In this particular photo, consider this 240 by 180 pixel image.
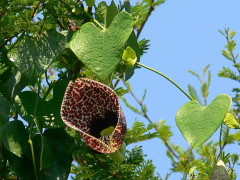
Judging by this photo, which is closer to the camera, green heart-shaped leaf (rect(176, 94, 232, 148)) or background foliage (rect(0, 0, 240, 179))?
green heart-shaped leaf (rect(176, 94, 232, 148))

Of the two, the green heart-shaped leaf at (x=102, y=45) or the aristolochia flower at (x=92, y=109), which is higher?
the green heart-shaped leaf at (x=102, y=45)

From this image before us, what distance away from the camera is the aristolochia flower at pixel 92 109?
3.19ft

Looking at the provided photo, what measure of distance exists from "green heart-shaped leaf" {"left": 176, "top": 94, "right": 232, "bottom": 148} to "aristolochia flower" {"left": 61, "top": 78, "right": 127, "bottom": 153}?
0.09 m

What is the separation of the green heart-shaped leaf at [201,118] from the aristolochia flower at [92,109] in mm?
91

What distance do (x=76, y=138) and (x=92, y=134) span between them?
21 centimetres

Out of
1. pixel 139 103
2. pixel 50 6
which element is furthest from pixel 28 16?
pixel 139 103

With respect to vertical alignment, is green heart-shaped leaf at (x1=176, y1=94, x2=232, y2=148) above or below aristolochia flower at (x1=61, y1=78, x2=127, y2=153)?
above

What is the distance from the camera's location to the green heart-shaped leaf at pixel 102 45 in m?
0.91

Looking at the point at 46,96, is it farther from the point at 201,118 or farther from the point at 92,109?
the point at 201,118

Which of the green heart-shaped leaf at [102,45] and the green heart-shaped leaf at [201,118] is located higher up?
the green heart-shaped leaf at [102,45]

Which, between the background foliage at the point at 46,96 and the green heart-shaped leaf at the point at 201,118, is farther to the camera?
the background foliage at the point at 46,96

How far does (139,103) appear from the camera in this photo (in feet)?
6.94

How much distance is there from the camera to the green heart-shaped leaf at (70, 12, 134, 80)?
35.6 inches

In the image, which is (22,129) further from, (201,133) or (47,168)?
(201,133)
